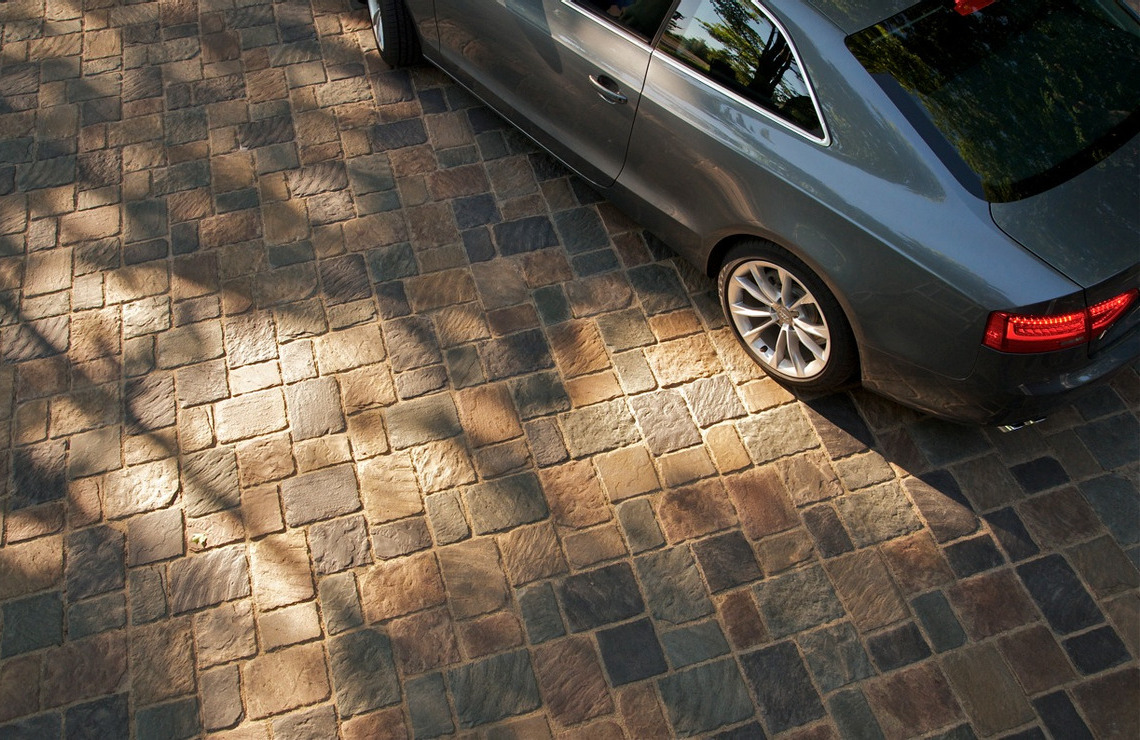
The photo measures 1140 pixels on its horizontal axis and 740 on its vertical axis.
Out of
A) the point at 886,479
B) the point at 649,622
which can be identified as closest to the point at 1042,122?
the point at 886,479

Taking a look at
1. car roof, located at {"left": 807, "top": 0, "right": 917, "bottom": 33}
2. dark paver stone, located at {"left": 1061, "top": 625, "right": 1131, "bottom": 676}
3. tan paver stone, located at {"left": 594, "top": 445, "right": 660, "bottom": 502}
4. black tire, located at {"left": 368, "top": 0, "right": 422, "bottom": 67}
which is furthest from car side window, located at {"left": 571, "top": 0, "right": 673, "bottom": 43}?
dark paver stone, located at {"left": 1061, "top": 625, "right": 1131, "bottom": 676}

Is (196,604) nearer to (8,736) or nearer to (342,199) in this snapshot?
(8,736)

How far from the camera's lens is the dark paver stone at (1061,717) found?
3.55 metres

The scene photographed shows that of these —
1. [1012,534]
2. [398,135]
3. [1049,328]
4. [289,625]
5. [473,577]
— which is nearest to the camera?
[1049,328]

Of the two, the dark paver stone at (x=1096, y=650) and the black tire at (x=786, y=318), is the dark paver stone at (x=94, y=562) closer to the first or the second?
the black tire at (x=786, y=318)

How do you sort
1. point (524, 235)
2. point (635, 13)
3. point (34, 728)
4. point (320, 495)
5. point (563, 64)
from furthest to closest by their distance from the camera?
point (524, 235) → point (563, 64) → point (635, 13) → point (320, 495) → point (34, 728)

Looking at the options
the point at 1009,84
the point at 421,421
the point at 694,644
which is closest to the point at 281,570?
the point at 421,421

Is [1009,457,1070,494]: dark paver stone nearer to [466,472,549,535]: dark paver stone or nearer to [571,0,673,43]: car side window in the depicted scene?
[466,472,549,535]: dark paver stone

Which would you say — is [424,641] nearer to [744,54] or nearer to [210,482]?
[210,482]

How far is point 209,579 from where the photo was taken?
393 centimetres

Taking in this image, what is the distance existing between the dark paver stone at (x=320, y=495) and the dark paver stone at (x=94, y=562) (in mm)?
704

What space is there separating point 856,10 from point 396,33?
114 inches

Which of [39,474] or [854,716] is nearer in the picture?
[854,716]

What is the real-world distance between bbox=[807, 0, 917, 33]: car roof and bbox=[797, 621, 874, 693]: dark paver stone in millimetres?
2384
